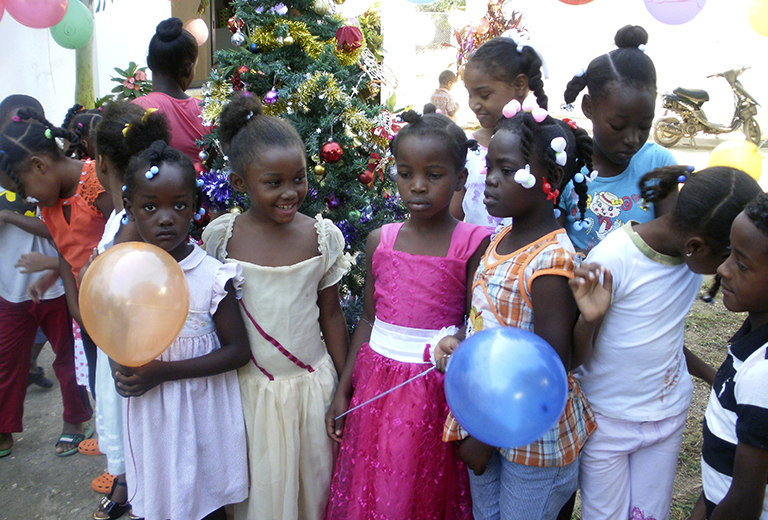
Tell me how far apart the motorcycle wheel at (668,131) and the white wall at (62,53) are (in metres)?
9.39

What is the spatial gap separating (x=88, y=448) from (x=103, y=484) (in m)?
0.37

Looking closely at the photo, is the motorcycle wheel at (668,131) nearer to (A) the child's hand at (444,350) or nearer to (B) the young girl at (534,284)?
(B) the young girl at (534,284)

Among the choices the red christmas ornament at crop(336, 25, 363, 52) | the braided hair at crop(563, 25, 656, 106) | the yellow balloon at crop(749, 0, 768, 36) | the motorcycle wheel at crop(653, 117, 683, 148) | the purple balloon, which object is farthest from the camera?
the motorcycle wheel at crop(653, 117, 683, 148)

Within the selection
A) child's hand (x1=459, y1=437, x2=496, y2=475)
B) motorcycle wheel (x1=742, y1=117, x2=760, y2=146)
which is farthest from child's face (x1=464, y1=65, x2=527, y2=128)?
motorcycle wheel (x1=742, y1=117, x2=760, y2=146)

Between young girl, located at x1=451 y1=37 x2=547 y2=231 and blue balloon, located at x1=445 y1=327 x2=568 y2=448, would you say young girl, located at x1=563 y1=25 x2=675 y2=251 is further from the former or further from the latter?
blue balloon, located at x1=445 y1=327 x2=568 y2=448

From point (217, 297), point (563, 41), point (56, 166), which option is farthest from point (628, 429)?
point (563, 41)

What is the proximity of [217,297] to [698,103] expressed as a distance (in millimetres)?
11267

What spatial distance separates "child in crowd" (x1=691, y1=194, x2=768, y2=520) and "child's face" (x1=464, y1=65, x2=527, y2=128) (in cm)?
111

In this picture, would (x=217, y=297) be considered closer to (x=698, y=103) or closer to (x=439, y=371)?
(x=439, y=371)

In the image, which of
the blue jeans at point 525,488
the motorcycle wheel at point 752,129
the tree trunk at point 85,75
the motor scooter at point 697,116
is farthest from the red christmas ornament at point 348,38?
the motorcycle wheel at point 752,129

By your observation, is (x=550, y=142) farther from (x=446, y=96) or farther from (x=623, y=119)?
(x=446, y=96)

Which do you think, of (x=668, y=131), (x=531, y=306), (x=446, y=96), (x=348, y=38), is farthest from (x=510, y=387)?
(x=668, y=131)

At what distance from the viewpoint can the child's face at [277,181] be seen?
79.7 inches

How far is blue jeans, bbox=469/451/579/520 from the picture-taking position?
1707 mm
